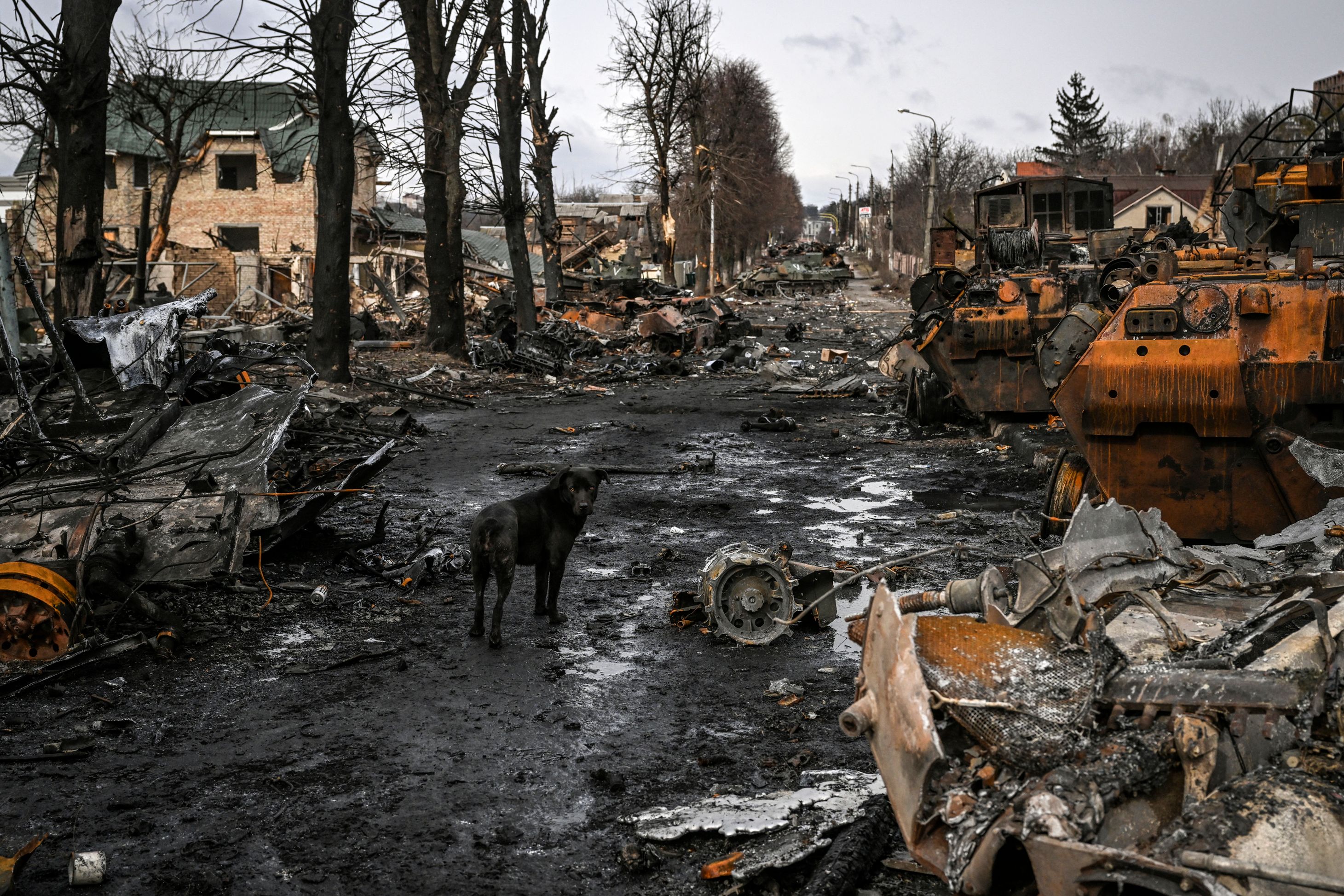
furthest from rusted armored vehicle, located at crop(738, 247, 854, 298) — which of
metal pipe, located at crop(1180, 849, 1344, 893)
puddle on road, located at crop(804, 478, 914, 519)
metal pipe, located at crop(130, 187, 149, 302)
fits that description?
metal pipe, located at crop(1180, 849, 1344, 893)

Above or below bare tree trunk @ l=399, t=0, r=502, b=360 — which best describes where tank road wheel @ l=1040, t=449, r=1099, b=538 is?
below

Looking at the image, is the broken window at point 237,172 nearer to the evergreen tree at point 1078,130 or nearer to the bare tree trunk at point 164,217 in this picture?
the bare tree trunk at point 164,217

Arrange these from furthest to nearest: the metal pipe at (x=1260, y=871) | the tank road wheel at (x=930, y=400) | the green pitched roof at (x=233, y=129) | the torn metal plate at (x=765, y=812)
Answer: the green pitched roof at (x=233, y=129) < the tank road wheel at (x=930, y=400) < the torn metal plate at (x=765, y=812) < the metal pipe at (x=1260, y=871)

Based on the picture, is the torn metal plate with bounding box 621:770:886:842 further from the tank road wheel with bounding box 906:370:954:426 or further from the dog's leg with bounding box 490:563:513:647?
the tank road wheel with bounding box 906:370:954:426

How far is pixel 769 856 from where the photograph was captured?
3535mm

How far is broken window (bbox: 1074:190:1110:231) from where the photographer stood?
59.1 ft

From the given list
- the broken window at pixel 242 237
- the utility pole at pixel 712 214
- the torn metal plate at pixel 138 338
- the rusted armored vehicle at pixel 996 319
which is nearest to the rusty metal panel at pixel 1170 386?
the rusted armored vehicle at pixel 996 319

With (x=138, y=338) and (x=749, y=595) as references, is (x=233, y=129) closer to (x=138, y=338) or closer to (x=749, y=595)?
(x=138, y=338)

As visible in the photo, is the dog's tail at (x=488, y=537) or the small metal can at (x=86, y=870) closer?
the small metal can at (x=86, y=870)

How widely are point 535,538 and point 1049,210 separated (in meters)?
14.0

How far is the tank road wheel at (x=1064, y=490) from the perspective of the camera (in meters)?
7.45

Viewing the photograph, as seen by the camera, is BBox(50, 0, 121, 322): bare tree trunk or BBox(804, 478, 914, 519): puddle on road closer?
BBox(804, 478, 914, 519): puddle on road

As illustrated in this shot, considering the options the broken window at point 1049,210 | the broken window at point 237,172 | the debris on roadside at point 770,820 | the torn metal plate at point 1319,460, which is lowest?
the debris on roadside at point 770,820

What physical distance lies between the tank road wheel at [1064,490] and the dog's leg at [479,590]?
3.82m
